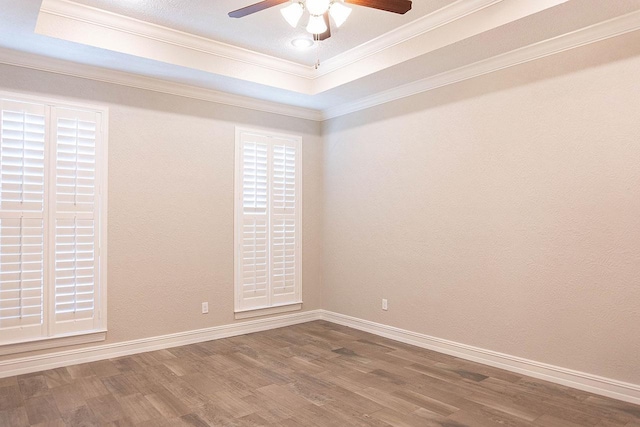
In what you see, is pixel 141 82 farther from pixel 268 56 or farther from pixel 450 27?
pixel 450 27

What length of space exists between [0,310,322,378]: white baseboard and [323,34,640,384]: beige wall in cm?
106

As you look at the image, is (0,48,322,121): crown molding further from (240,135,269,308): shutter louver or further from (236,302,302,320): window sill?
(236,302,302,320): window sill

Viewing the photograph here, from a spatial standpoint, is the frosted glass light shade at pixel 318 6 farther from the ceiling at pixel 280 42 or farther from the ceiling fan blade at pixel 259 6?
the ceiling at pixel 280 42

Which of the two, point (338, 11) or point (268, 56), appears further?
Answer: point (268, 56)

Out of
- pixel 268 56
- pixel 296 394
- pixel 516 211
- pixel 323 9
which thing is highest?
pixel 268 56

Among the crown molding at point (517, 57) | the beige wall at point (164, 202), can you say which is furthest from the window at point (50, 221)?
the crown molding at point (517, 57)

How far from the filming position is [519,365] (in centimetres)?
353

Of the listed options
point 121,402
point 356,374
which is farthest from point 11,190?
point 356,374

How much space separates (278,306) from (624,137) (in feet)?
12.3

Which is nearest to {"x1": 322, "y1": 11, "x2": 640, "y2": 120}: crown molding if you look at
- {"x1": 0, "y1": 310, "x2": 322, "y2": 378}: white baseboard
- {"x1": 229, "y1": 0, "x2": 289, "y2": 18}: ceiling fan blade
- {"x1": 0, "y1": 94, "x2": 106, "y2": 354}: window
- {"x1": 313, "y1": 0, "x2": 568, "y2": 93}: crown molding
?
{"x1": 313, "y1": 0, "x2": 568, "y2": 93}: crown molding

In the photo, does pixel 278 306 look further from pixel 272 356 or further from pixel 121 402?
pixel 121 402

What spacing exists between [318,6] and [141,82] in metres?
2.39

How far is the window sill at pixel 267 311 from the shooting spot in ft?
15.9

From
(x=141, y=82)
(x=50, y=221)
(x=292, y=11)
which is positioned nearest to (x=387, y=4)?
(x=292, y=11)
